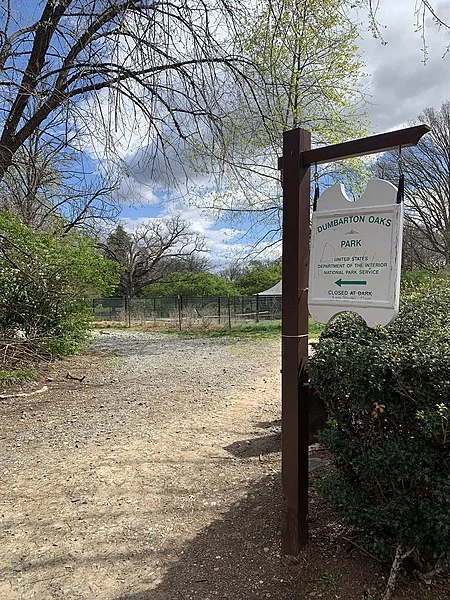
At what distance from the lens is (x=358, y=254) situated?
213 cm

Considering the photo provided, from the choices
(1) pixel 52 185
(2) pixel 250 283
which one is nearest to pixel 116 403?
(1) pixel 52 185

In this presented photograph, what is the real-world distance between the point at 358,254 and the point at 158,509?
2.06 m

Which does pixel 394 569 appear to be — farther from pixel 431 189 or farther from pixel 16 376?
pixel 431 189

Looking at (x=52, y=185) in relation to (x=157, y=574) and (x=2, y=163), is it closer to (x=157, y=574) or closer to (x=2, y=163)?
(x=2, y=163)

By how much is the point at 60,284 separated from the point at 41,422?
13.2ft

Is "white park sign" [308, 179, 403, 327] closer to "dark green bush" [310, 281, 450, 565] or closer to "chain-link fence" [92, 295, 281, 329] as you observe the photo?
"dark green bush" [310, 281, 450, 565]

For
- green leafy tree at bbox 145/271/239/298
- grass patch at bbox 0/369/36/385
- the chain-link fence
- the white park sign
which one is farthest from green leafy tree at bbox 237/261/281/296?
the white park sign

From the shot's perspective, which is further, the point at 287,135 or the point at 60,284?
the point at 60,284

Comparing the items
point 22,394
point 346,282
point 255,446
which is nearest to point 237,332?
point 22,394

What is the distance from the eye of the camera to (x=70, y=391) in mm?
6598

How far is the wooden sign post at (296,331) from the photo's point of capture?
2.30m

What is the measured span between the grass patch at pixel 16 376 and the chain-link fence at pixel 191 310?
10.8m

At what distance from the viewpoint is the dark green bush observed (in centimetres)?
178

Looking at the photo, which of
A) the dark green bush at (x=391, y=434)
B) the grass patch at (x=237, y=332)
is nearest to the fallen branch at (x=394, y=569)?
the dark green bush at (x=391, y=434)
